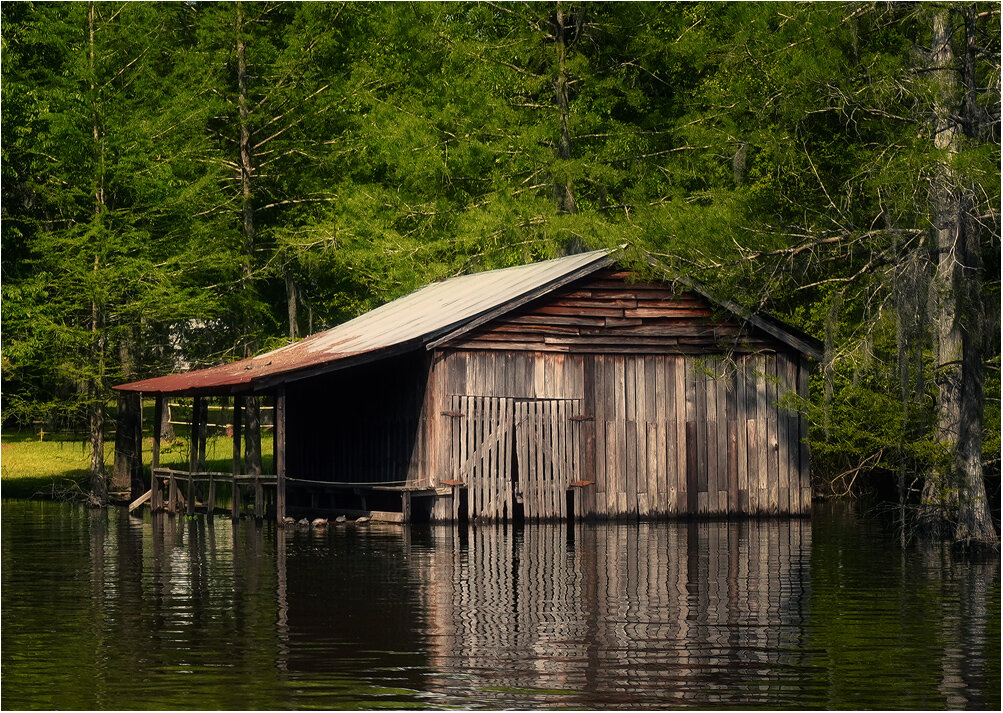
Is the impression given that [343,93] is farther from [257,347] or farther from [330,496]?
A: [330,496]

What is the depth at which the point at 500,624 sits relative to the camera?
15633 mm

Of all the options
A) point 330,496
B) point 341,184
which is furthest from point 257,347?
point 330,496

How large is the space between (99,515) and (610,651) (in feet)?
76.5

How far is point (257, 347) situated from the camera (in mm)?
45750

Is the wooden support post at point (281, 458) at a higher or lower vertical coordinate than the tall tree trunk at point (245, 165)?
lower

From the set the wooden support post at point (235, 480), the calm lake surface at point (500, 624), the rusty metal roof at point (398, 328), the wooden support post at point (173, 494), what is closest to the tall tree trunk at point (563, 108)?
the rusty metal roof at point (398, 328)

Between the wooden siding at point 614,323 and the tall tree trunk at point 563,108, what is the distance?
46.2 ft

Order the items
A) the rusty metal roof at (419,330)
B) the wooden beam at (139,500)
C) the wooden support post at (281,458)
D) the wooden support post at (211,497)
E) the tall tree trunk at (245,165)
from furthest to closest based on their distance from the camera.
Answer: the tall tree trunk at (245,165) < the wooden beam at (139,500) < the wooden support post at (211,497) < the wooden support post at (281,458) < the rusty metal roof at (419,330)

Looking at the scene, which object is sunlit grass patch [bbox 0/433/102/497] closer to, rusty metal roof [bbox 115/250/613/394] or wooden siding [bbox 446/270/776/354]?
rusty metal roof [bbox 115/250/613/394]

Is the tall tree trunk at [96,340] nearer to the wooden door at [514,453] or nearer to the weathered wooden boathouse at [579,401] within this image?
the weathered wooden boathouse at [579,401]

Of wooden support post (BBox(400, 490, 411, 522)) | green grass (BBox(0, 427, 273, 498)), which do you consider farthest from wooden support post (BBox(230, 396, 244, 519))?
green grass (BBox(0, 427, 273, 498))

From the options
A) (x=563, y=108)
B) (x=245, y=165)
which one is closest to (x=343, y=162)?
(x=245, y=165)

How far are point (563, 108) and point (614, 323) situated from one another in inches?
625

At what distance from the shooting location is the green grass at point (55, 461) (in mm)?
43688
